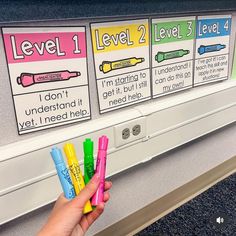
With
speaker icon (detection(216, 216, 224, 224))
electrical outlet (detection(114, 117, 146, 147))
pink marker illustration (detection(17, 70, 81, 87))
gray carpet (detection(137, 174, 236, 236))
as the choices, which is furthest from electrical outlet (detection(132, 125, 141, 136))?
speaker icon (detection(216, 216, 224, 224))

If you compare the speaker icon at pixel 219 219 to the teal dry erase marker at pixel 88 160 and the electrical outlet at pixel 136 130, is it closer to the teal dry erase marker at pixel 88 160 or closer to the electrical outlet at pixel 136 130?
the electrical outlet at pixel 136 130

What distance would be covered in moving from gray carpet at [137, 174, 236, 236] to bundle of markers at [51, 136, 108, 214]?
0.73 meters

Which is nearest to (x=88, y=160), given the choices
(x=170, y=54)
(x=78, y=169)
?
(x=78, y=169)

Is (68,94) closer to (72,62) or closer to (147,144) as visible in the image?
(72,62)

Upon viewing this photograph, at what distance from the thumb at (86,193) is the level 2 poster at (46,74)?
0.30 meters

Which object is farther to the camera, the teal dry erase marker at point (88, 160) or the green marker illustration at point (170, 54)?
the green marker illustration at point (170, 54)

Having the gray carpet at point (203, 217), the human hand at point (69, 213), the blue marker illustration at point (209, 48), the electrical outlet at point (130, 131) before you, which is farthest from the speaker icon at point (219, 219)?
the human hand at point (69, 213)

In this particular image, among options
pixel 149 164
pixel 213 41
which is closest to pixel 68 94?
pixel 149 164

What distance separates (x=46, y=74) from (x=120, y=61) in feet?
0.80

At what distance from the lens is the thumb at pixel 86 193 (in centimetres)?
59

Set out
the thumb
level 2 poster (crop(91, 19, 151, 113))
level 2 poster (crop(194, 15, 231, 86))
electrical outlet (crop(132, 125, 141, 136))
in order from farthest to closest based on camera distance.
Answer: level 2 poster (crop(194, 15, 231, 86)) < electrical outlet (crop(132, 125, 141, 136)) < level 2 poster (crop(91, 19, 151, 113)) < the thumb

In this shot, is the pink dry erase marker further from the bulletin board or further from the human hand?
the bulletin board

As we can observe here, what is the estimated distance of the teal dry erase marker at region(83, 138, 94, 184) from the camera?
0.61 meters

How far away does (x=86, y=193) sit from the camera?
0.59 metres
